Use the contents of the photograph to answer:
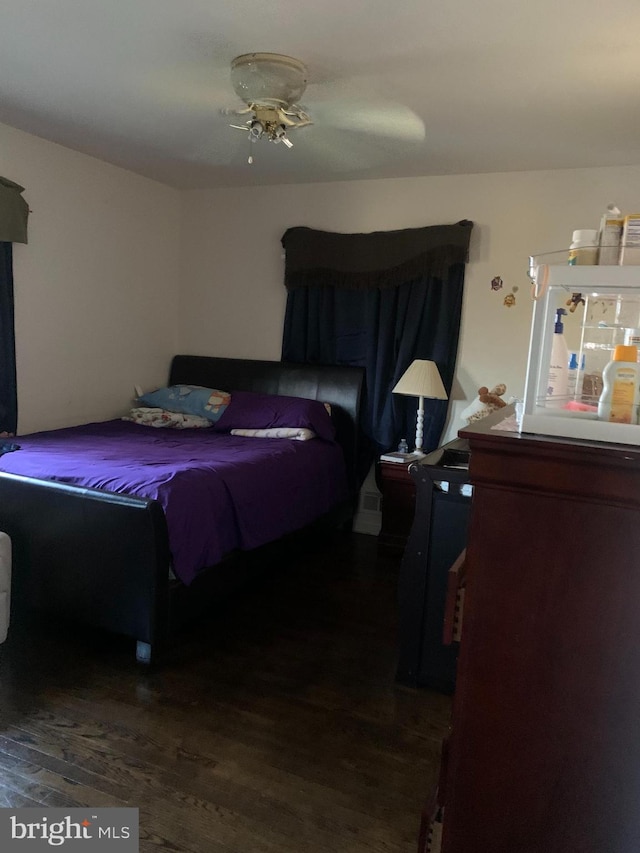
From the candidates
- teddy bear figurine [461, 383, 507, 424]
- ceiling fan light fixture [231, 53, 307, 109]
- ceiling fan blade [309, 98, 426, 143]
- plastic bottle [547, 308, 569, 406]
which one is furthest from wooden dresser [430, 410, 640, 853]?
ceiling fan blade [309, 98, 426, 143]

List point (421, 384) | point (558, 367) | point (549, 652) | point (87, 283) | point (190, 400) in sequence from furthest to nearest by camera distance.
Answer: point (190, 400) → point (87, 283) → point (421, 384) → point (558, 367) → point (549, 652)

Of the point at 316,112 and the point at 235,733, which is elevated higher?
the point at 316,112

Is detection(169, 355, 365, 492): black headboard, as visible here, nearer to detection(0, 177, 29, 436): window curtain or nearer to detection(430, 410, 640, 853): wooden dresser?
detection(0, 177, 29, 436): window curtain

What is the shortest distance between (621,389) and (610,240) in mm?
265

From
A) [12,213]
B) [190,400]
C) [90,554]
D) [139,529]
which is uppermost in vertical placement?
[12,213]

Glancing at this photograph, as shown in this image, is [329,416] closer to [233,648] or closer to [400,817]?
[233,648]

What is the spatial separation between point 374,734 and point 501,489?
1429 millimetres

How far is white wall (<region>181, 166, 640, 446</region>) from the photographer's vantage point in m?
3.75

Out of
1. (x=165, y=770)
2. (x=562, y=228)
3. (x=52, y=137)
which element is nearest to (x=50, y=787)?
(x=165, y=770)

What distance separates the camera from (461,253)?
391 centimetres

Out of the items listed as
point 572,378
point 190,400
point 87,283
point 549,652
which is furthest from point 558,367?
point 87,283

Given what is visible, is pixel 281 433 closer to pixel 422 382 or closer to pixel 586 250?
pixel 422 382

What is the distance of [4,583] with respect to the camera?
2.50 metres

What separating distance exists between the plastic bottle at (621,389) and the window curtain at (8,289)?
323 centimetres
